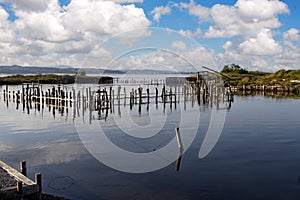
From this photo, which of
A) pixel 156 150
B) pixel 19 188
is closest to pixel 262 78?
pixel 156 150

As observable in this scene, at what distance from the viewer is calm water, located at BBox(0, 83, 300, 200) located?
10.9 m

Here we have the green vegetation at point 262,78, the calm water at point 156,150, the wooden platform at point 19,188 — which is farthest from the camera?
the green vegetation at point 262,78

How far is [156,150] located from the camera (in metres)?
16.3

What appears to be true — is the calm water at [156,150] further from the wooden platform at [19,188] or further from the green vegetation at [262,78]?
the green vegetation at [262,78]

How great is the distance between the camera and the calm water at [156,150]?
10875 millimetres

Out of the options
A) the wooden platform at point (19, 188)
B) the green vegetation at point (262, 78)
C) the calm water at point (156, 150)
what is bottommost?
the calm water at point (156, 150)

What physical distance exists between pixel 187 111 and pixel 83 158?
17.9 metres

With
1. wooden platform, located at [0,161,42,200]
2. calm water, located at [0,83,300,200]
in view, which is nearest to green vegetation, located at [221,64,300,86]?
calm water, located at [0,83,300,200]

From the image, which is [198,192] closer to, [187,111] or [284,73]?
[187,111]

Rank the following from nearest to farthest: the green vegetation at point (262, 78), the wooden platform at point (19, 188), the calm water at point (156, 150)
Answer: the wooden platform at point (19, 188) → the calm water at point (156, 150) → the green vegetation at point (262, 78)

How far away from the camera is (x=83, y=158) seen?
14.6 metres

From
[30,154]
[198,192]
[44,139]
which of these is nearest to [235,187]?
[198,192]

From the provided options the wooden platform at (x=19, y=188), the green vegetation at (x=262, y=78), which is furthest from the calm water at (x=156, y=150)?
the green vegetation at (x=262, y=78)

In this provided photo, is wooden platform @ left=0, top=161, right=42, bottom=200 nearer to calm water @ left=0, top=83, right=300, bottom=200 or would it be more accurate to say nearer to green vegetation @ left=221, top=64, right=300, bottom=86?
calm water @ left=0, top=83, right=300, bottom=200
